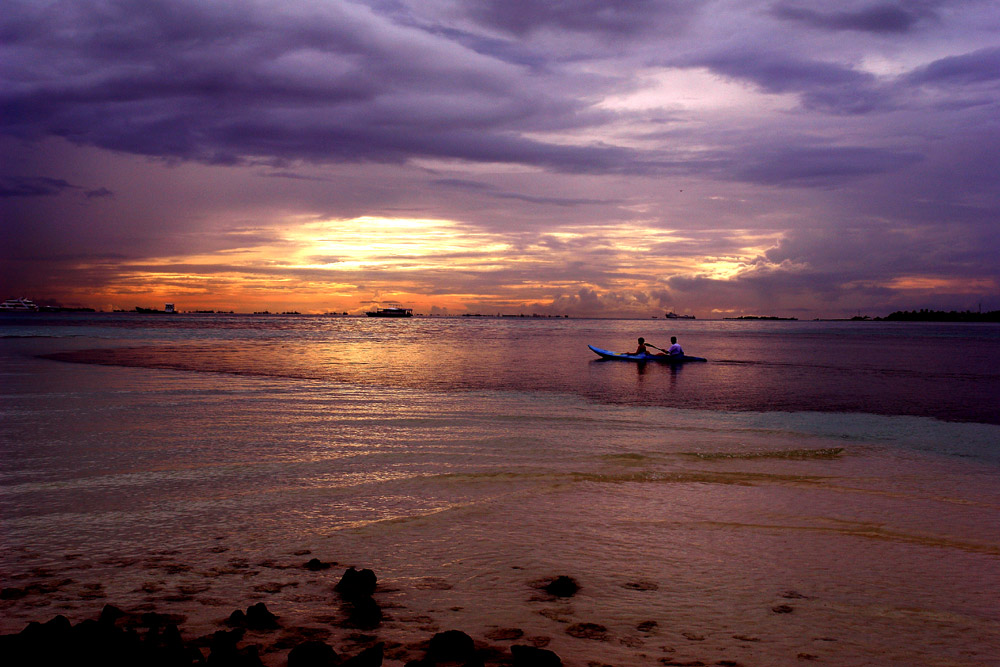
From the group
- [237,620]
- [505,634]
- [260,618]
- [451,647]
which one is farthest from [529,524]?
[237,620]

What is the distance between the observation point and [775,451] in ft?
45.1

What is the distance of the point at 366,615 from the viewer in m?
5.35

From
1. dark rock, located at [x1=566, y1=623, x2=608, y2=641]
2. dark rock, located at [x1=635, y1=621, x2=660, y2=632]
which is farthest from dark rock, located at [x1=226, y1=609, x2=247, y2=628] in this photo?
dark rock, located at [x1=635, y1=621, x2=660, y2=632]

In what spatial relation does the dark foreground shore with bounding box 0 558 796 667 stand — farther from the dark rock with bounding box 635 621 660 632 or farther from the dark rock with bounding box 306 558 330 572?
the dark rock with bounding box 306 558 330 572

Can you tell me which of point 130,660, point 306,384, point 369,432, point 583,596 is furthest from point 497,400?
point 130,660

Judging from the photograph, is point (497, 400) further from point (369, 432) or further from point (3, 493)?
point (3, 493)

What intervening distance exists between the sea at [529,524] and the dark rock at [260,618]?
0.64 feet

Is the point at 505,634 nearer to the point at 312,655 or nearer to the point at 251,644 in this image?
the point at 312,655

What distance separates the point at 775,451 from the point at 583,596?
935 cm

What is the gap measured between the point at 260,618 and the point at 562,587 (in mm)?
2728

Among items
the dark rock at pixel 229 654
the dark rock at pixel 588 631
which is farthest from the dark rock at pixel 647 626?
the dark rock at pixel 229 654

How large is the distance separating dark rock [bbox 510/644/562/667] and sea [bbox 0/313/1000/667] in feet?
1.30

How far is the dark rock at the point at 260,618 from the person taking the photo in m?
5.21

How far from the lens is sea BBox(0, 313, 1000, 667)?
5.48 meters
